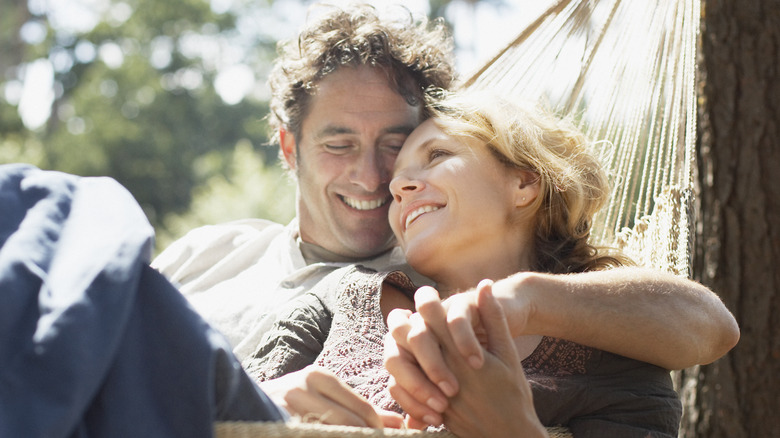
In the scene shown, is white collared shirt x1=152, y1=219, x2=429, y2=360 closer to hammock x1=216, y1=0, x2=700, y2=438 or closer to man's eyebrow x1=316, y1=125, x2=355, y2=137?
man's eyebrow x1=316, y1=125, x2=355, y2=137

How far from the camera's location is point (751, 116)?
6.54 ft

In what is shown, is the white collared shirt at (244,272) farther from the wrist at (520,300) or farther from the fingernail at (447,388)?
the fingernail at (447,388)

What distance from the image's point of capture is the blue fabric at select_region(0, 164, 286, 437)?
850 mm

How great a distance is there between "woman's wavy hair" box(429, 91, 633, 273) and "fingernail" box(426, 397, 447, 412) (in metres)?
0.62

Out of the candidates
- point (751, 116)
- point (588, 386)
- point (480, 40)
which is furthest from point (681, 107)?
point (480, 40)

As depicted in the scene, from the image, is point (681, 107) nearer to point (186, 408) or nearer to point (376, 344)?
point (376, 344)

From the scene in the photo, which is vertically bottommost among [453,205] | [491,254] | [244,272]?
[244,272]

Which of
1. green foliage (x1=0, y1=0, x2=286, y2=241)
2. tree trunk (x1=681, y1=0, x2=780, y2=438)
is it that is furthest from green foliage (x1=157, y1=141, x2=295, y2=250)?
green foliage (x1=0, y1=0, x2=286, y2=241)

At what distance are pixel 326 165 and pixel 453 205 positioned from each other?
639 mm

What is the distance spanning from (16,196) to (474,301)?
0.61 meters

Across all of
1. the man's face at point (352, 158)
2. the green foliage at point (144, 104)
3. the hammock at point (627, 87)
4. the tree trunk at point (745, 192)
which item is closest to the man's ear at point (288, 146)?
the man's face at point (352, 158)

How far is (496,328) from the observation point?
1.06 meters

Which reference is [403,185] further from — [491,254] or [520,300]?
[520,300]

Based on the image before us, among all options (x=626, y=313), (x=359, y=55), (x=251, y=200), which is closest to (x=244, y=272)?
(x=359, y=55)
